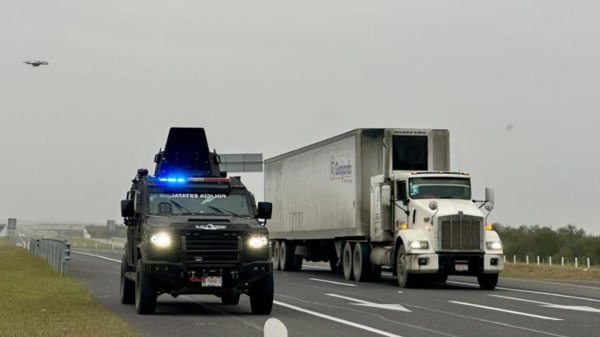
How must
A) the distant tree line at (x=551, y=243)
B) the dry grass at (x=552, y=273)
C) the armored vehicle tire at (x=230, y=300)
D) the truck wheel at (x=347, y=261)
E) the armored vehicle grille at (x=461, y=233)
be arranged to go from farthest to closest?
the distant tree line at (x=551, y=243) < the dry grass at (x=552, y=273) < the truck wheel at (x=347, y=261) < the armored vehicle grille at (x=461, y=233) < the armored vehicle tire at (x=230, y=300)

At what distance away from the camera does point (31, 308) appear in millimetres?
18328

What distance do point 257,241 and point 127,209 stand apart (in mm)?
2740

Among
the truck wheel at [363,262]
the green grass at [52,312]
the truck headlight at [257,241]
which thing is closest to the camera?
the green grass at [52,312]

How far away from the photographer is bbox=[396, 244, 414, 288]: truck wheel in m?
27.4

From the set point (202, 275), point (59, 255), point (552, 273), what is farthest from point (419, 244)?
point (552, 273)

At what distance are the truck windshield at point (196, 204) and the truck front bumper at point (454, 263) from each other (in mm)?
9235

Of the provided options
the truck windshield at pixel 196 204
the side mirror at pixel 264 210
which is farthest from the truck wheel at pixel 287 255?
the side mirror at pixel 264 210

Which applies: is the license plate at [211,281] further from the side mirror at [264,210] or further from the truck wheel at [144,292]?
the side mirror at [264,210]

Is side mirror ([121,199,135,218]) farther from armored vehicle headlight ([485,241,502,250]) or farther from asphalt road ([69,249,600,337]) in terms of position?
armored vehicle headlight ([485,241,502,250])

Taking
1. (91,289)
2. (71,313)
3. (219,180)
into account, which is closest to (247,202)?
(219,180)

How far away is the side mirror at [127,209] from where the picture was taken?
742 inches

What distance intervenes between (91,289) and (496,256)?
33.5 feet

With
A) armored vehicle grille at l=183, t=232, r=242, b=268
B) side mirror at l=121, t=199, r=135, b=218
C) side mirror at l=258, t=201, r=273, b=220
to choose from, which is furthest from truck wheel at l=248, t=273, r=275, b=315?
side mirror at l=121, t=199, r=135, b=218

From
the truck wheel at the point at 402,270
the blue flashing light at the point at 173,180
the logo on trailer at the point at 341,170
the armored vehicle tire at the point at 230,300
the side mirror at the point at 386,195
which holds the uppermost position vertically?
the logo on trailer at the point at 341,170
